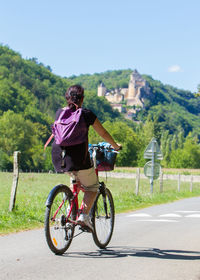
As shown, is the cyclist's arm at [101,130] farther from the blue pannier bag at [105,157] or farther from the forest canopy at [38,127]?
the forest canopy at [38,127]

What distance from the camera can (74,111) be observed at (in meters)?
5.37

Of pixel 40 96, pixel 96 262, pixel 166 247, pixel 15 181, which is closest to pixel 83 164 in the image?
pixel 96 262

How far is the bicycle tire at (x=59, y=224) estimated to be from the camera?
199 inches

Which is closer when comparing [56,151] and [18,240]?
[56,151]

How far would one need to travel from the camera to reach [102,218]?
20.2 ft

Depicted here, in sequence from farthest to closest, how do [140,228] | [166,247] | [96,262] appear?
1. [140,228]
2. [166,247]
3. [96,262]

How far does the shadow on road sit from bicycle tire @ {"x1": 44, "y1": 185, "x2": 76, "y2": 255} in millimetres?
154

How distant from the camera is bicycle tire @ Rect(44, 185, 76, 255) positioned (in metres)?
5.06

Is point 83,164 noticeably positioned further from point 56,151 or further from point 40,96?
point 40,96

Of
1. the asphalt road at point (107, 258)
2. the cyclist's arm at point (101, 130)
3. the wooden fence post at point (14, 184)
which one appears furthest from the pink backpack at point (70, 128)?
the wooden fence post at point (14, 184)

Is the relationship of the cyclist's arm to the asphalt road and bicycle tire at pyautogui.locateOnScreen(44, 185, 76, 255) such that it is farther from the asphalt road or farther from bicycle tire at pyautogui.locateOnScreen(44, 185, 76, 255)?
the asphalt road

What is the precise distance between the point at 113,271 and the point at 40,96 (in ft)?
595

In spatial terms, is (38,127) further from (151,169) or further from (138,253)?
(138,253)

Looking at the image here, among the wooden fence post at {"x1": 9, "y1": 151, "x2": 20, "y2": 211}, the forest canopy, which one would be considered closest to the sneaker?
the wooden fence post at {"x1": 9, "y1": 151, "x2": 20, "y2": 211}
